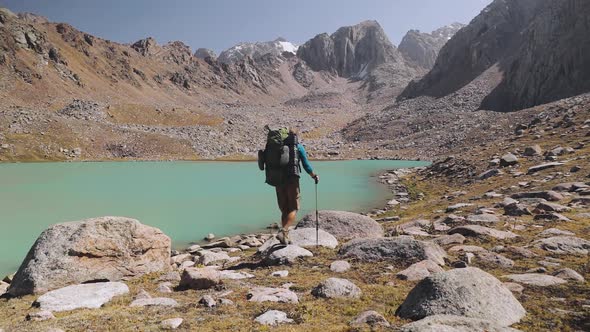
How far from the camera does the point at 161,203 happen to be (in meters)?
33.1

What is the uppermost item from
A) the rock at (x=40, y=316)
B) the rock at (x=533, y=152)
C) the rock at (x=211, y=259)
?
the rock at (x=533, y=152)

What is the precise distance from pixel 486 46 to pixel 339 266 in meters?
201

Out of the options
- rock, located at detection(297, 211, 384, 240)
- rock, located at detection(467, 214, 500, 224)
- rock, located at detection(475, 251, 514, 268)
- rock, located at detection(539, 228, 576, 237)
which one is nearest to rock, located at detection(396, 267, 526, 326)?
rock, located at detection(475, 251, 514, 268)

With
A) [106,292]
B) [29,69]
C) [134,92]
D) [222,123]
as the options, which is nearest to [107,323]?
[106,292]

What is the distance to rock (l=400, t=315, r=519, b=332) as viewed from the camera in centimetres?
531

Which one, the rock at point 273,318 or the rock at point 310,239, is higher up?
the rock at point 273,318

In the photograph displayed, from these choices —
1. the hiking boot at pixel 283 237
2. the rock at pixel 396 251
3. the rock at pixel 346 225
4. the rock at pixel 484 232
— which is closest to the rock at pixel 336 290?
the rock at pixel 396 251

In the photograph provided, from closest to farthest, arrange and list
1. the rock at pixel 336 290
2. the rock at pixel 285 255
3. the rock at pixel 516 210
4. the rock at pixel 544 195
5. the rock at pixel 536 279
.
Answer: the rock at pixel 336 290, the rock at pixel 536 279, the rock at pixel 285 255, the rock at pixel 516 210, the rock at pixel 544 195

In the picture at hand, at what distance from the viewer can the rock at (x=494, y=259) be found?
407 inches

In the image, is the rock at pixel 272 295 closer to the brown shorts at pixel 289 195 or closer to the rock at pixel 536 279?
the brown shorts at pixel 289 195

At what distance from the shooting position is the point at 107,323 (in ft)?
22.8

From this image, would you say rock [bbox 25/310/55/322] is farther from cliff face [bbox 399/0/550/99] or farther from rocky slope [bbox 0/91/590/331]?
Answer: cliff face [bbox 399/0/550/99]

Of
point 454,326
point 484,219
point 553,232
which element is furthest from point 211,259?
point 553,232

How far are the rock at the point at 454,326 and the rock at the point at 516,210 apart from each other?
13.4m
